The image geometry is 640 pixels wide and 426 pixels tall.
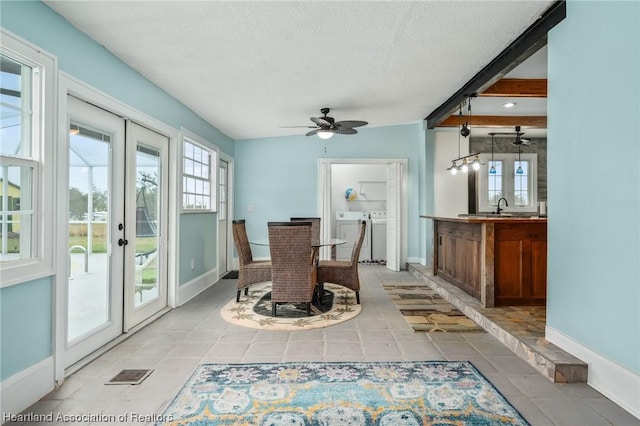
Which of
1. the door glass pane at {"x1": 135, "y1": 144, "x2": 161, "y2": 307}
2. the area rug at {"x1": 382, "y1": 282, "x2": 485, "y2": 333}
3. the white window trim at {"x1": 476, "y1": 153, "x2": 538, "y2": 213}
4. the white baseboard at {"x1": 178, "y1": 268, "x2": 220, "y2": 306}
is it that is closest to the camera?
the area rug at {"x1": 382, "y1": 282, "x2": 485, "y2": 333}

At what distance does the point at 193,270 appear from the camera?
4.50 m

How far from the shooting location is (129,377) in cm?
229

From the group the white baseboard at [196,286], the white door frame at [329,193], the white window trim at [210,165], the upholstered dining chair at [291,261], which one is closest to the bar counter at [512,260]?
the upholstered dining chair at [291,261]

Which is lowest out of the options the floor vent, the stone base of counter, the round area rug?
the floor vent

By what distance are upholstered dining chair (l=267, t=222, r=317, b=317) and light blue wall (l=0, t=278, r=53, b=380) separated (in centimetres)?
177

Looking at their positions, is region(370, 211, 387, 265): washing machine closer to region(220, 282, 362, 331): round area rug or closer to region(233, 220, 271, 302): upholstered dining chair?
region(220, 282, 362, 331): round area rug

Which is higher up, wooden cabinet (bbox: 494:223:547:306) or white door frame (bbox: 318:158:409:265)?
white door frame (bbox: 318:158:409:265)

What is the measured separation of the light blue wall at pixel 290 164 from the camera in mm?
6398

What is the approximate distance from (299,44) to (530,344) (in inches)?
115

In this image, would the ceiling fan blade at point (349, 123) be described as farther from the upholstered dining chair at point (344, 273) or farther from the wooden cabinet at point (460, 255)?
the wooden cabinet at point (460, 255)

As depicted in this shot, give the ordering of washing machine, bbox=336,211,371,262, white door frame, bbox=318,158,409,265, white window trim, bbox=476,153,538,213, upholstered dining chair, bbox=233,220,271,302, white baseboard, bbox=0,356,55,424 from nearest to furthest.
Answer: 1. white baseboard, bbox=0,356,55,424
2. upholstered dining chair, bbox=233,220,271,302
3. white door frame, bbox=318,158,409,265
4. white window trim, bbox=476,153,538,213
5. washing machine, bbox=336,211,371,262

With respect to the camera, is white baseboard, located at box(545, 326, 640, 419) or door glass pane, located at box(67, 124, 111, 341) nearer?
white baseboard, located at box(545, 326, 640, 419)

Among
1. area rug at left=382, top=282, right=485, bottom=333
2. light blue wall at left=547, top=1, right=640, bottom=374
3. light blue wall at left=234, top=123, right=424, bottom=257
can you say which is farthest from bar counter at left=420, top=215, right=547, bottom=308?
light blue wall at left=234, top=123, right=424, bottom=257

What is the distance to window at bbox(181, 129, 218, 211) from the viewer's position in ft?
14.3
